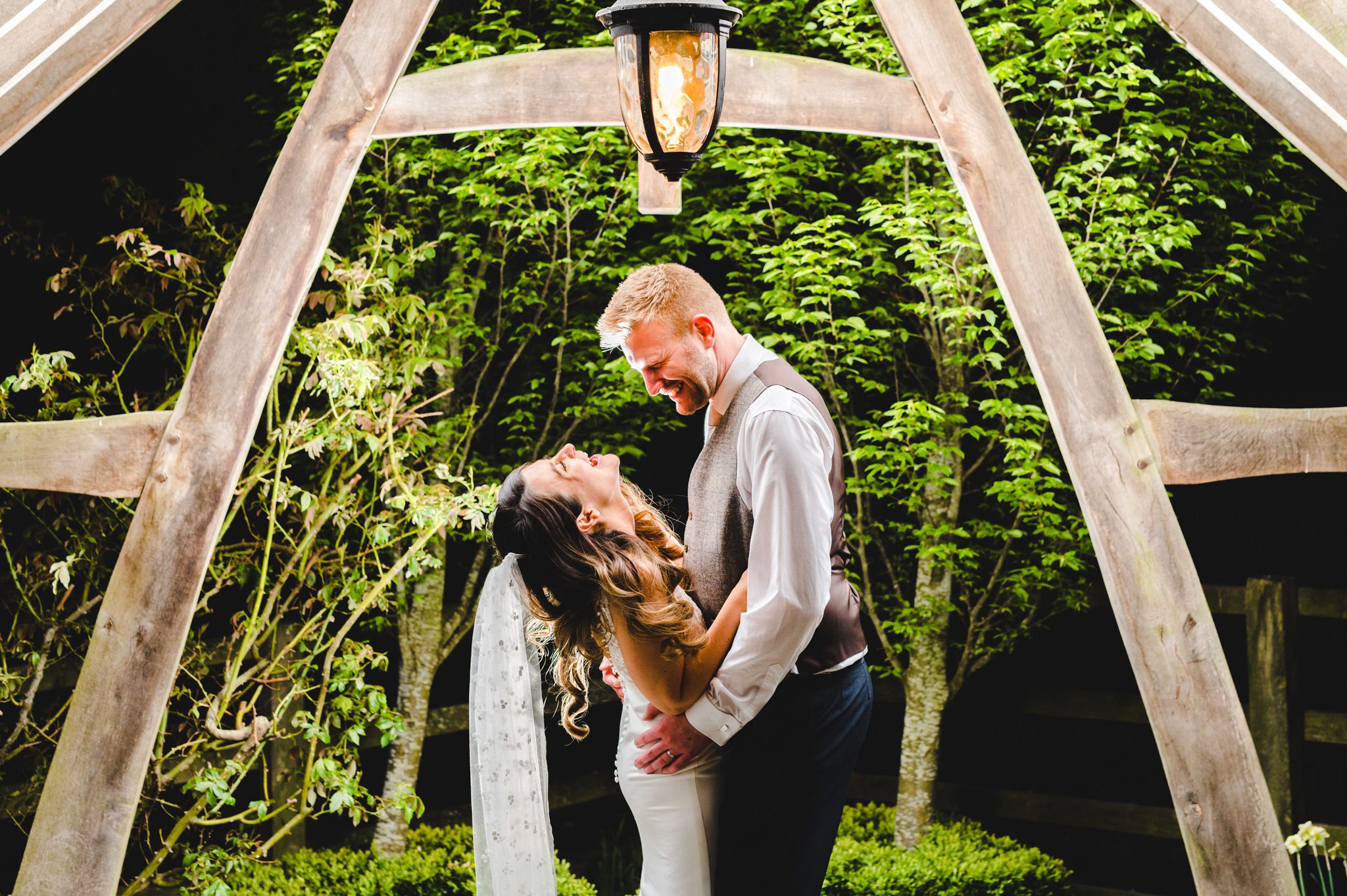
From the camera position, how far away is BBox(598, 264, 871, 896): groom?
7.62ft

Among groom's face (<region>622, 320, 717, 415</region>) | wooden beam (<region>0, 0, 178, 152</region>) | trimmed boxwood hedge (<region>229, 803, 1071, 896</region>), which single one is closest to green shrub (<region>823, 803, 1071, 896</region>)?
trimmed boxwood hedge (<region>229, 803, 1071, 896</region>)

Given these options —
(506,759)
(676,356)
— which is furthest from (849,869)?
(676,356)

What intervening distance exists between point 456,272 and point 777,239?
130 centimetres

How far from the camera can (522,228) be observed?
16.3ft

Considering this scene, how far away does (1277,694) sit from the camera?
4.93m

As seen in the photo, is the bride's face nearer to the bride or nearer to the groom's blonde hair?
the bride

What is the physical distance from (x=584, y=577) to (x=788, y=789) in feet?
1.92

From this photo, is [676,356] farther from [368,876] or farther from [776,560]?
[368,876]

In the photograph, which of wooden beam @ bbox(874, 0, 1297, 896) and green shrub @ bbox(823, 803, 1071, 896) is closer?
wooden beam @ bbox(874, 0, 1297, 896)

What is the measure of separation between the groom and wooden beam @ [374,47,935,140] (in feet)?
2.44

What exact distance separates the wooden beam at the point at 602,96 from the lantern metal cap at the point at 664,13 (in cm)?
58

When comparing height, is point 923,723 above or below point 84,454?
below

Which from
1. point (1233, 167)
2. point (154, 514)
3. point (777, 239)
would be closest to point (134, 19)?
point (154, 514)

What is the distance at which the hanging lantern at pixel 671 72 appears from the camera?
248 cm
